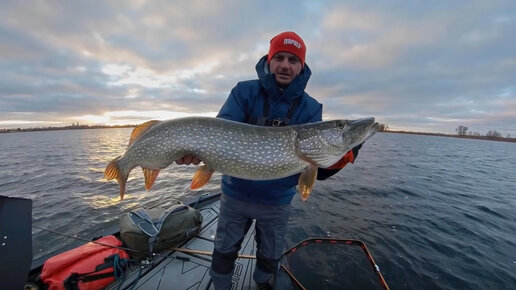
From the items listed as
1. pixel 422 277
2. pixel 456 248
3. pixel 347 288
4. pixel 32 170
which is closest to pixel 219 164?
pixel 347 288

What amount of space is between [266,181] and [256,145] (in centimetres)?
41

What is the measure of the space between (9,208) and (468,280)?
6888 mm

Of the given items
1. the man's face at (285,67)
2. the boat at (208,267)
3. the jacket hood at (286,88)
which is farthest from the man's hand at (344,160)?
the boat at (208,267)

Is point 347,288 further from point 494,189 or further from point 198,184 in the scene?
point 494,189

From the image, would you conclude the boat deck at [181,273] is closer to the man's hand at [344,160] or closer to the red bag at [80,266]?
the red bag at [80,266]

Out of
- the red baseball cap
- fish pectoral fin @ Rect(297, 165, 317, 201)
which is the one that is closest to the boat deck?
fish pectoral fin @ Rect(297, 165, 317, 201)

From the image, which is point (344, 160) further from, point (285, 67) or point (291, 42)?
point (291, 42)

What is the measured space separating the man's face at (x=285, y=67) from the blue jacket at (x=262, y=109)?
0.07 metres

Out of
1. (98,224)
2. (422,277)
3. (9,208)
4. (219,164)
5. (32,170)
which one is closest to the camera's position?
(9,208)

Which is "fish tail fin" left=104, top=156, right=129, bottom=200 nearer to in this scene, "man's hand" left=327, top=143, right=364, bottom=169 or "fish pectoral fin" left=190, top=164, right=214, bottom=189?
"fish pectoral fin" left=190, top=164, right=214, bottom=189

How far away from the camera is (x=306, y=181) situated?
8.41 ft

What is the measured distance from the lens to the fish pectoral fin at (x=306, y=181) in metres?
2.52

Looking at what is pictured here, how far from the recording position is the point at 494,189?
12.1 metres

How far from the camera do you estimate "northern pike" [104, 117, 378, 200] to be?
253 centimetres
